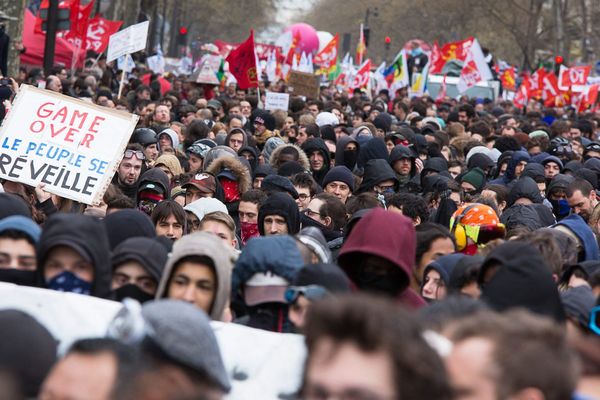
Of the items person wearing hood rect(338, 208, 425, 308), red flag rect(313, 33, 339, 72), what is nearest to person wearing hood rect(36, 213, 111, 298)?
person wearing hood rect(338, 208, 425, 308)

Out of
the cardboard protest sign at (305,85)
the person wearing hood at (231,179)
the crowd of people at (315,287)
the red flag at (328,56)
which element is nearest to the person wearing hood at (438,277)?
the crowd of people at (315,287)

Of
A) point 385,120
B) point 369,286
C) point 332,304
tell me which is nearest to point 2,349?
point 332,304

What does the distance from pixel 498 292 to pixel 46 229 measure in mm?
1782

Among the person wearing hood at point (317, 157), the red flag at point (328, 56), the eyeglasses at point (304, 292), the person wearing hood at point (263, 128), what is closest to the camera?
the eyeglasses at point (304, 292)

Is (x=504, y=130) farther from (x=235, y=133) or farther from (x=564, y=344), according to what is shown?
(x=564, y=344)

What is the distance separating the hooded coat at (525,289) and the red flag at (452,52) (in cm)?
2400

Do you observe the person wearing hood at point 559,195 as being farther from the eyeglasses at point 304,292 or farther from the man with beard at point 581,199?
the eyeglasses at point 304,292

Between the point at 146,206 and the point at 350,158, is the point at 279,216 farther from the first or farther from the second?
the point at 350,158

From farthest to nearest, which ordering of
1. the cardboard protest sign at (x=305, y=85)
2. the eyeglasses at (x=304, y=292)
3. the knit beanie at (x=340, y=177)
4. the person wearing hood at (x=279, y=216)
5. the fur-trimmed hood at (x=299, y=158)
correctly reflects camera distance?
the cardboard protest sign at (x=305, y=85)
the fur-trimmed hood at (x=299, y=158)
the knit beanie at (x=340, y=177)
the person wearing hood at (x=279, y=216)
the eyeglasses at (x=304, y=292)

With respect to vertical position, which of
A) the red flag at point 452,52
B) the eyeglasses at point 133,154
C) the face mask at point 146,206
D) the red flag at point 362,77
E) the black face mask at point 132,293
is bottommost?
the face mask at point 146,206

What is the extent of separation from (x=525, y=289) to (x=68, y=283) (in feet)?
5.77

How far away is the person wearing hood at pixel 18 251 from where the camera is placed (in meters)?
5.34

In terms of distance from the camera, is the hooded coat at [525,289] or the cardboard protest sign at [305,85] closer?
the hooded coat at [525,289]

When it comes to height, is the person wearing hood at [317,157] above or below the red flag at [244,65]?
below
